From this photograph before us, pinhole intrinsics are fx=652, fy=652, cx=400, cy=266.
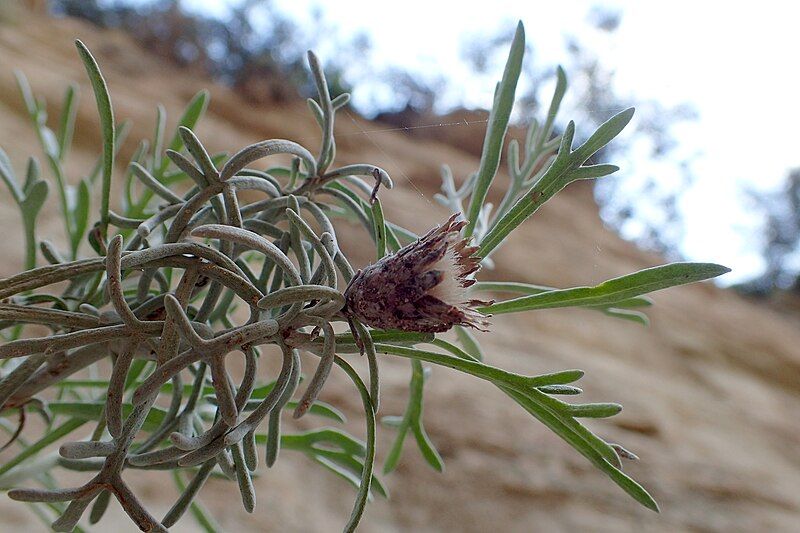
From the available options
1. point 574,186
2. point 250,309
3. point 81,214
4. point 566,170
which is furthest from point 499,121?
point 574,186

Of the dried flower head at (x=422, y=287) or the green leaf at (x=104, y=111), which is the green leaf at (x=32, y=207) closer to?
the green leaf at (x=104, y=111)

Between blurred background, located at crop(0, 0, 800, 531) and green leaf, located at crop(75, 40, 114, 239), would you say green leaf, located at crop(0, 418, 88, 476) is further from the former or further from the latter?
blurred background, located at crop(0, 0, 800, 531)

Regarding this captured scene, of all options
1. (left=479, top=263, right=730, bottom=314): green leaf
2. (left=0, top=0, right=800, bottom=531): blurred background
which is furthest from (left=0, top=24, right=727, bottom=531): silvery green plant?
(left=0, top=0, right=800, bottom=531): blurred background

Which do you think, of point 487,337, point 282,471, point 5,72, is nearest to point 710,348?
point 487,337

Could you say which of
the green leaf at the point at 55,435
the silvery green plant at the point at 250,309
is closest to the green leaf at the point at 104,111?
the silvery green plant at the point at 250,309

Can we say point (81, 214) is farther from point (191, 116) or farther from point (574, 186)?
point (574, 186)

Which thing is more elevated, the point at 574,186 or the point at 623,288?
the point at 574,186
